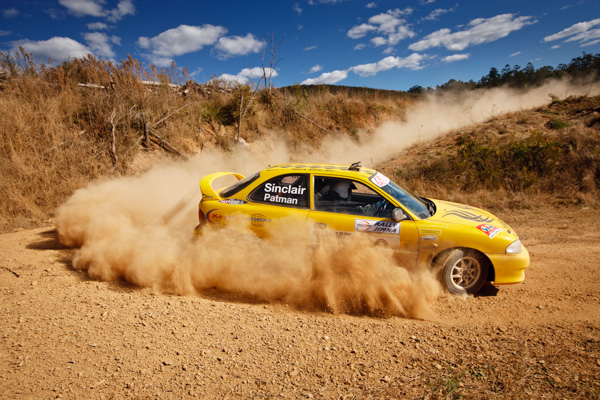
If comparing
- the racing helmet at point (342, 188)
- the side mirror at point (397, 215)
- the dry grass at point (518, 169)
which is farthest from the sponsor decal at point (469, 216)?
the dry grass at point (518, 169)

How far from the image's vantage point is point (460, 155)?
11.5 metres

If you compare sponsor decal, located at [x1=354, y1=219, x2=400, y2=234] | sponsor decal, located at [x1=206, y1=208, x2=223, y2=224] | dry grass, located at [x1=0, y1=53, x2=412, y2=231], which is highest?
dry grass, located at [x1=0, y1=53, x2=412, y2=231]

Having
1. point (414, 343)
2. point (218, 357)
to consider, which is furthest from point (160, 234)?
point (414, 343)

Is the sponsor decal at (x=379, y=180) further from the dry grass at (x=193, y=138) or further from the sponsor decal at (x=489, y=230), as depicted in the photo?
the dry grass at (x=193, y=138)

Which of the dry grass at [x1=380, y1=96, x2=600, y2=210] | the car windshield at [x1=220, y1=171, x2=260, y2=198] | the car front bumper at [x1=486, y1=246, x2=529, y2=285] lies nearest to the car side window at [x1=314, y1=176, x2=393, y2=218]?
the car windshield at [x1=220, y1=171, x2=260, y2=198]

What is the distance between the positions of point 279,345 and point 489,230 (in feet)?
10.1

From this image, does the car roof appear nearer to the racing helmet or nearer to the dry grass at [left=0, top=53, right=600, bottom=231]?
the racing helmet

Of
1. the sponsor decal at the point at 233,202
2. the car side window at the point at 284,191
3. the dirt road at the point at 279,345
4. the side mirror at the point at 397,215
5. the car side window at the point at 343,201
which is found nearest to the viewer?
the dirt road at the point at 279,345

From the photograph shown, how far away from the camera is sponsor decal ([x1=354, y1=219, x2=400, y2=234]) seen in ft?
14.2

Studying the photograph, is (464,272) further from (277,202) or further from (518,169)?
(518,169)

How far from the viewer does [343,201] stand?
463 cm

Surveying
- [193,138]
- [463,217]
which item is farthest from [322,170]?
[193,138]

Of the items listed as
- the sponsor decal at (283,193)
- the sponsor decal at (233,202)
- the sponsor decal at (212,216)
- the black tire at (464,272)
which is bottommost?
the black tire at (464,272)

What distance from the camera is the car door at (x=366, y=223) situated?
4336mm
